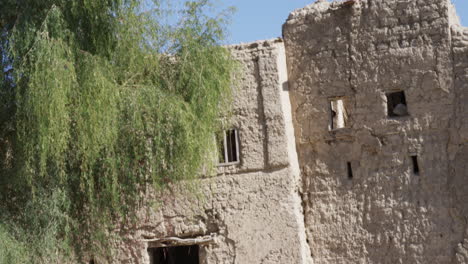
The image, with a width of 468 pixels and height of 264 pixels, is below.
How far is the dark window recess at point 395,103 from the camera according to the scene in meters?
12.5

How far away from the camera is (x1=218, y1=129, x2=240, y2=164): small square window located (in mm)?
13086

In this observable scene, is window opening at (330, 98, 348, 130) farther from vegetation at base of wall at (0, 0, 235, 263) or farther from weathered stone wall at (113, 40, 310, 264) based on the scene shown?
vegetation at base of wall at (0, 0, 235, 263)

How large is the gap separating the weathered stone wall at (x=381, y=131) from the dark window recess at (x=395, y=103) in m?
0.23

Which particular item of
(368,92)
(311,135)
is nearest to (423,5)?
(368,92)

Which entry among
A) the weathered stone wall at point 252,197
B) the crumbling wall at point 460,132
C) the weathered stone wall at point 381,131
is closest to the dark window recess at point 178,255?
the weathered stone wall at point 252,197

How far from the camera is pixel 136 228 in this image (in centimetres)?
1318

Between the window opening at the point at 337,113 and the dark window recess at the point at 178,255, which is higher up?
the window opening at the point at 337,113

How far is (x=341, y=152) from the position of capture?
12773 mm

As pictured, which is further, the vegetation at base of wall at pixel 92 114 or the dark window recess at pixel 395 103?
the dark window recess at pixel 395 103

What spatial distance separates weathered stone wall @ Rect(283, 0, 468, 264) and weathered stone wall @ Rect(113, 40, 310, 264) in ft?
1.25

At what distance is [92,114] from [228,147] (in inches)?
104

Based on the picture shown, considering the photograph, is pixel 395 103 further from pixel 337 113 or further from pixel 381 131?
pixel 337 113

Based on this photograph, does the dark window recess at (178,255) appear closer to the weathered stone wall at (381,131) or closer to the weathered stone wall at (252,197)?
the weathered stone wall at (252,197)

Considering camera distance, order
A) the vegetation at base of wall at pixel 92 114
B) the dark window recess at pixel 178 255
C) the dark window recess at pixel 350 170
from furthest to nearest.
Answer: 1. the dark window recess at pixel 178 255
2. the dark window recess at pixel 350 170
3. the vegetation at base of wall at pixel 92 114
